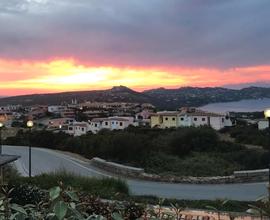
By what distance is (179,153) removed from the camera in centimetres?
3747

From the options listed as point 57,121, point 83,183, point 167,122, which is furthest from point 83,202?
point 57,121

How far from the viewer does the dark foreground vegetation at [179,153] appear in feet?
99.2

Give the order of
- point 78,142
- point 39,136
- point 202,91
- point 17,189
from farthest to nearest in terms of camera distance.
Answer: point 202,91 < point 39,136 < point 78,142 < point 17,189

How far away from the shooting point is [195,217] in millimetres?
9836

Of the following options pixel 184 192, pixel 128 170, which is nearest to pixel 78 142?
pixel 128 170

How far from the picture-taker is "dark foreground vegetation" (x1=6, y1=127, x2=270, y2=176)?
99.2ft

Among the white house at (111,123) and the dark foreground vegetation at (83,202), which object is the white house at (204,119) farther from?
the dark foreground vegetation at (83,202)

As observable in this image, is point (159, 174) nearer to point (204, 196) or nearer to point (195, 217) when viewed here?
point (204, 196)

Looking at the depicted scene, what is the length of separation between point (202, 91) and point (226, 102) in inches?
208

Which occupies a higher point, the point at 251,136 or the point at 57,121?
the point at 251,136

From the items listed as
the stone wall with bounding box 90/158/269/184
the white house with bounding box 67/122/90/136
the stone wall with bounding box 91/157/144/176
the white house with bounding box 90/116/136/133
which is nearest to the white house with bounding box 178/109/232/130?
the white house with bounding box 90/116/136/133

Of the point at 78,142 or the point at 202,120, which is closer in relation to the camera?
the point at 78,142

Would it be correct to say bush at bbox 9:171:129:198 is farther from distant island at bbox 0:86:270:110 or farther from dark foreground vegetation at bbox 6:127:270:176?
distant island at bbox 0:86:270:110

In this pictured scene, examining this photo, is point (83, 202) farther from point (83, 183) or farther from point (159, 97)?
point (159, 97)
